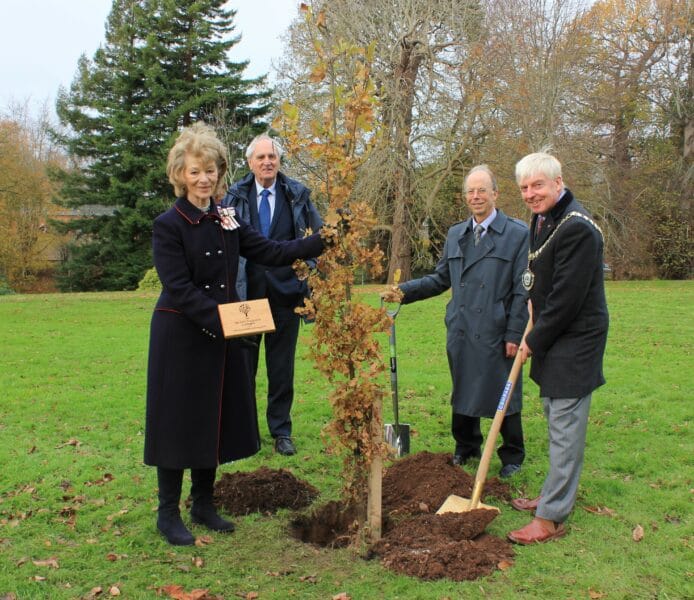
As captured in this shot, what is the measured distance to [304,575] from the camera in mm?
3783

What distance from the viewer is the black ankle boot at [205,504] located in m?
4.39

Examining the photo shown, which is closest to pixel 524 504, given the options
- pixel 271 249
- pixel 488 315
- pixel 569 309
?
pixel 488 315

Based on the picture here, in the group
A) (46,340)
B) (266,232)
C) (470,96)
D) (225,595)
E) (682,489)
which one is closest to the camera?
(225,595)

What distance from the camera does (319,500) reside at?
193 inches

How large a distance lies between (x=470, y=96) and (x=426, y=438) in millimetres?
19373

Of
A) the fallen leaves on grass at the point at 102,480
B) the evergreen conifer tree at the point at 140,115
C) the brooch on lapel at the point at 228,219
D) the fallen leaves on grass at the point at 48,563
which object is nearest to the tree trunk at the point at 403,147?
the evergreen conifer tree at the point at 140,115

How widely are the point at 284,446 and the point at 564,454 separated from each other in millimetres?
2713

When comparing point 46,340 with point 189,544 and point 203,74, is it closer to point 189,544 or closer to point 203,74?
point 189,544

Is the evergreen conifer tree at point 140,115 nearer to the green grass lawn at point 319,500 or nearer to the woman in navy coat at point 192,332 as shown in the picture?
the green grass lawn at point 319,500

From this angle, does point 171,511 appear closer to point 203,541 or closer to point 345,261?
point 203,541

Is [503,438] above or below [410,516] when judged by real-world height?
above

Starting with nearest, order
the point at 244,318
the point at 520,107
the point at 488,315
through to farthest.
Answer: the point at 244,318 < the point at 488,315 < the point at 520,107

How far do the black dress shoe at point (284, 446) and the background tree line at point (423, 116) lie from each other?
12213mm

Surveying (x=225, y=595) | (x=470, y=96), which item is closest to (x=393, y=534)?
(x=225, y=595)
